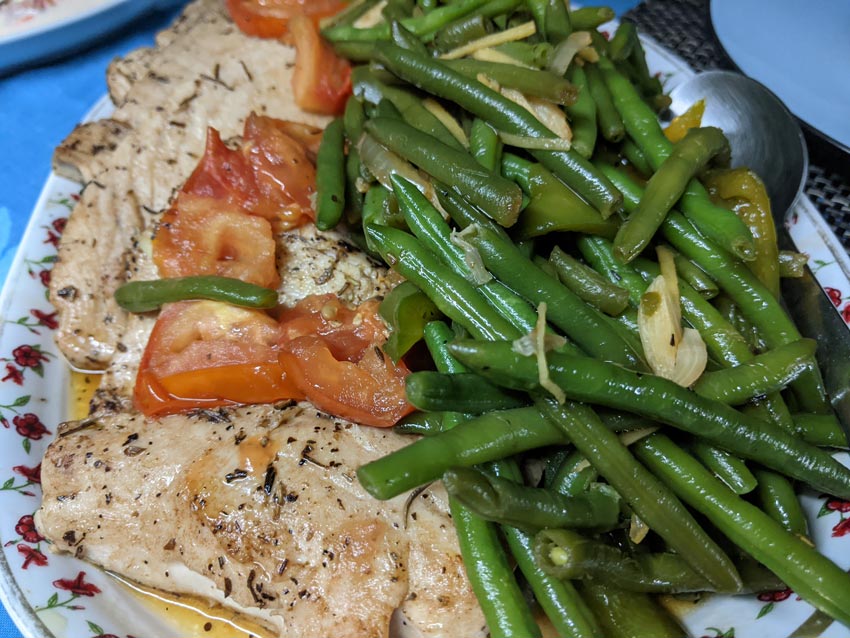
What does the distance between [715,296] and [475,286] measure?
913 millimetres

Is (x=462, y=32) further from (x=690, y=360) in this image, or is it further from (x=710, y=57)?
(x=710, y=57)

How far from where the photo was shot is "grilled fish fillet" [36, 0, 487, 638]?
2.07m

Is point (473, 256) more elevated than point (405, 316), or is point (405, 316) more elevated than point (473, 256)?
point (473, 256)

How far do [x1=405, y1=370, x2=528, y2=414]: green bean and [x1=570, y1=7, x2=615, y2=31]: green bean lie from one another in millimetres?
1902

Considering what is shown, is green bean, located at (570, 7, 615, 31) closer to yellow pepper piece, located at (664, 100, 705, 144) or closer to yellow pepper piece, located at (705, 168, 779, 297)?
yellow pepper piece, located at (664, 100, 705, 144)

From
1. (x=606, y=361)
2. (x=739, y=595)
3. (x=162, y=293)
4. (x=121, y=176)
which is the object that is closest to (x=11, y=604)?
(x=162, y=293)

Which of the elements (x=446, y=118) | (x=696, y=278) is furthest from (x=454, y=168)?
(x=696, y=278)

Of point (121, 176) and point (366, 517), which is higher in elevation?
point (121, 176)

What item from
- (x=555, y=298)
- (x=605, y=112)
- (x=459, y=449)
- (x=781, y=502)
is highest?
(x=605, y=112)

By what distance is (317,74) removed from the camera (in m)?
3.25

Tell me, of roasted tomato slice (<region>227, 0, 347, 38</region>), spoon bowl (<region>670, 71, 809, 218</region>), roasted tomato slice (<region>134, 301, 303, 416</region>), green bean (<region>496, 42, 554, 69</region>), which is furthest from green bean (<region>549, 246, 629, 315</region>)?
roasted tomato slice (<region>227, 0, 347, 38</region>)

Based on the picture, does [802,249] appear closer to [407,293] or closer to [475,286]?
[475,286]

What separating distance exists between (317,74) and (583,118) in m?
1.39

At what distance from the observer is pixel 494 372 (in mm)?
1844
